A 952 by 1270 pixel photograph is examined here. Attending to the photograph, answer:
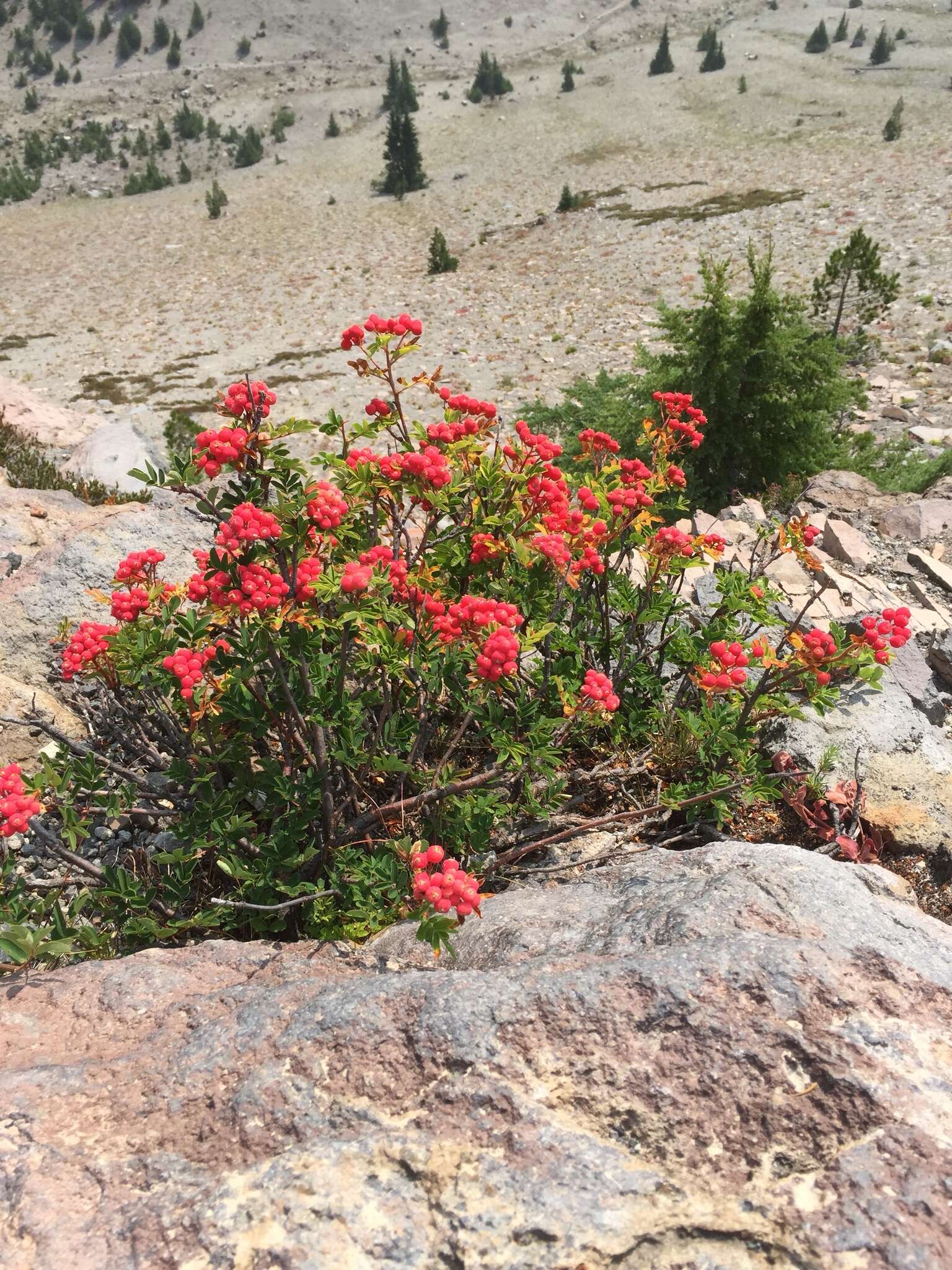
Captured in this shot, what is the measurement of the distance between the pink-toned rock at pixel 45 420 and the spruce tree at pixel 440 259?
16.7m

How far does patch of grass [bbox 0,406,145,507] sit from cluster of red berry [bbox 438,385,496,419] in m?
4.50

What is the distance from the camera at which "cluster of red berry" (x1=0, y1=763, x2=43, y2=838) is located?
226 cm

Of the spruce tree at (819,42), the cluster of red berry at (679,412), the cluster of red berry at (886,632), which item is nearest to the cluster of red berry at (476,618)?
the cluster of red berry at (886,632)

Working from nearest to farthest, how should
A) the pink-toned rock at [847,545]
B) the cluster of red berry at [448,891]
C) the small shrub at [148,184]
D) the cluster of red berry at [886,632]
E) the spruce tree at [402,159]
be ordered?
the cluster of red berry at [448,891] < the cluster of red berry at [886,632] < the pink-toned rock at [847,545] < the spruce tree at [402,159] < the small shrub at [148,184]

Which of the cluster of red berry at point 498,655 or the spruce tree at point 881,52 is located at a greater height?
the spruce tree at point 881,52

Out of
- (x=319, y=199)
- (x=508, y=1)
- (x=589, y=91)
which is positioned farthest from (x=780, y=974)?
(x=508, y=1)

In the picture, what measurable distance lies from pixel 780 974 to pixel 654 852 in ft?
3.93

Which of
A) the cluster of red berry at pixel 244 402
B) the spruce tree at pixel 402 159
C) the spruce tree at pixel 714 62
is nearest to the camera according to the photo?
the cluster of red berry at pixel 244 402

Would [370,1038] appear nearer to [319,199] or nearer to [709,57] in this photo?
[319,199]

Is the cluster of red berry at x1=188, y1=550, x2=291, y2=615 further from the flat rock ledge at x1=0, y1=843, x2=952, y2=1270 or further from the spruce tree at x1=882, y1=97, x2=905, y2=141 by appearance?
the spruce tree at x1=882, y1=97, x2=905, y2=141

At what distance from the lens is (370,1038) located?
73.5 inches

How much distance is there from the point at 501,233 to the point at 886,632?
3118 centimetres

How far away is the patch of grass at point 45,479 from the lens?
779cm

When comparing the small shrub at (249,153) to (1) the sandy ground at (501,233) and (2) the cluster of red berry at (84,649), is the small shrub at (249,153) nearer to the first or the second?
(1) the sandy ground at (501,233)
